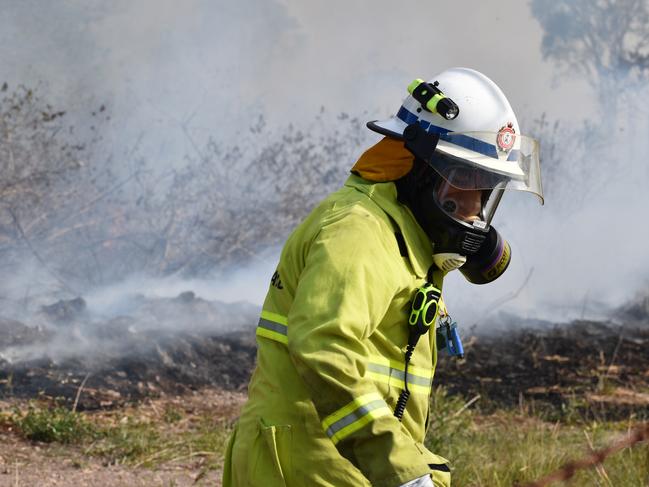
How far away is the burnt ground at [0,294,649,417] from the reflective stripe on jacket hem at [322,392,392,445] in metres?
3.56

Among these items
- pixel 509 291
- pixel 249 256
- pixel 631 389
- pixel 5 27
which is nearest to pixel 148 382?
pixel 249 256

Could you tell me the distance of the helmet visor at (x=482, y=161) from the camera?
2.52m

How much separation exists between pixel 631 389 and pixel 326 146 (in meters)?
3.56

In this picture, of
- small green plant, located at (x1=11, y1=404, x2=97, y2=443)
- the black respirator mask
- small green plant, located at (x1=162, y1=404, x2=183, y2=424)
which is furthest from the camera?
small green plant, located at (x1=162, y1=404, x2=183, y2=424)

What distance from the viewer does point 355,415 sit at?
2.03m

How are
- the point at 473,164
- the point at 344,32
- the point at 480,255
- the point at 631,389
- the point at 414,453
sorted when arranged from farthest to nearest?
1. the point at 344,32
2. the point at 631,389
3. the point at 480,255
4. the point at 473,164
5. the point at 414,453

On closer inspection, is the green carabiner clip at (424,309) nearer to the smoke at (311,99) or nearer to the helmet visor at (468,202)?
the helmet visor at (468,202)

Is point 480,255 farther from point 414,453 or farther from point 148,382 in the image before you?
point 148,382

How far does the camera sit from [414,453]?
2.03 m

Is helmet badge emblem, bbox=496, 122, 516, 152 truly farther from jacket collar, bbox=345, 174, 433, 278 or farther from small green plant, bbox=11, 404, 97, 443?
small green plant, bbox=11, 404, 97, 443

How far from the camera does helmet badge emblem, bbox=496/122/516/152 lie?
2605mm

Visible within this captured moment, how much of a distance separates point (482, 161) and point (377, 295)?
61cm

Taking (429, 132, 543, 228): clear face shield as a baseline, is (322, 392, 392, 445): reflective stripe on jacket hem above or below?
below

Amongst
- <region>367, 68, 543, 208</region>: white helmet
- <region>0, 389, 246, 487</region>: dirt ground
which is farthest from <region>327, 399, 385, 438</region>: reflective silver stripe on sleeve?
<region>0, 389, 246, 487</region>: dirt ground
